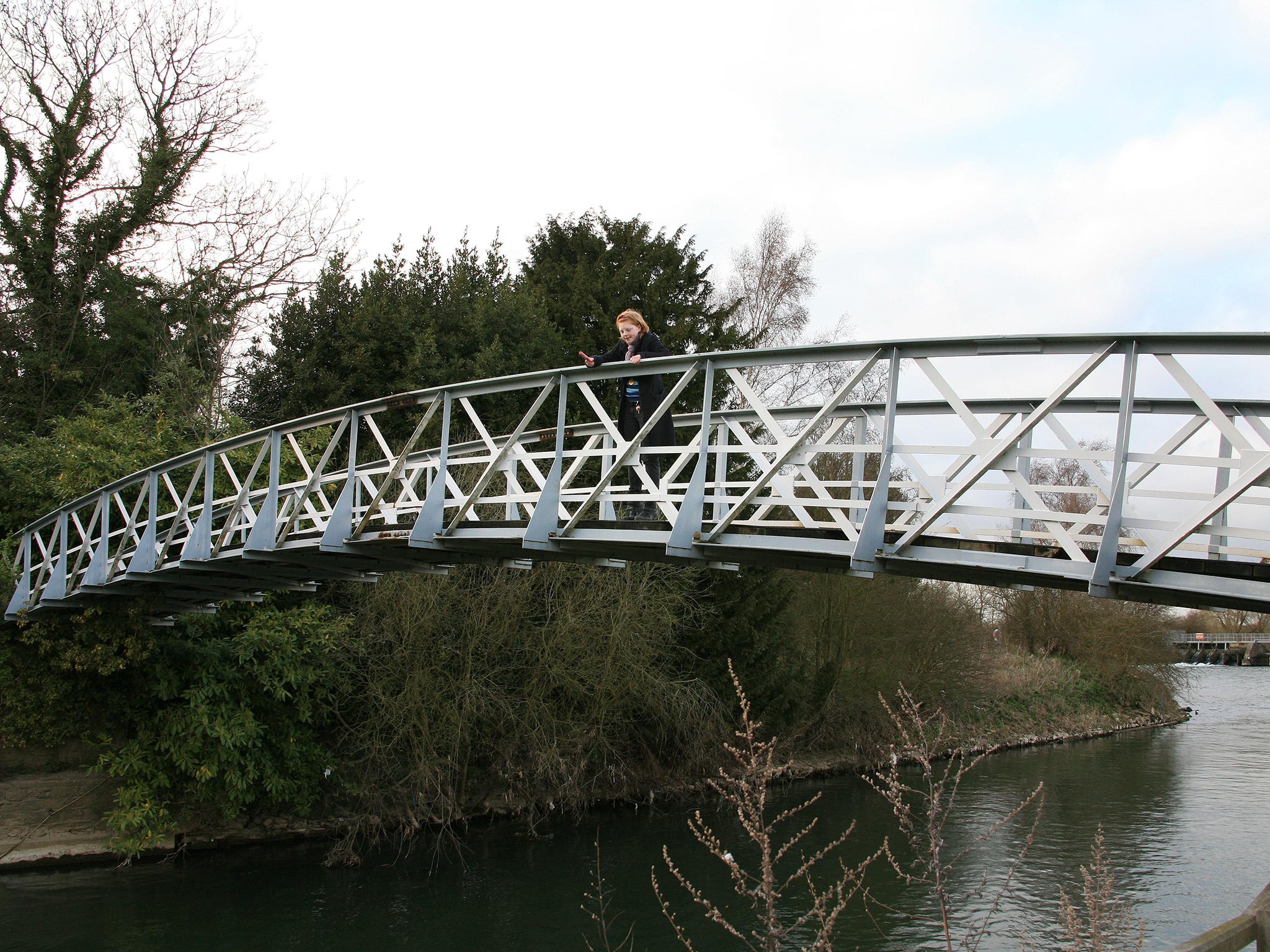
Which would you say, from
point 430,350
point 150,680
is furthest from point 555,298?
point 150,680

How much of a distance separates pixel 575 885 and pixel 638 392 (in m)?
7.94

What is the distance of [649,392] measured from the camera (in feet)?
25.3

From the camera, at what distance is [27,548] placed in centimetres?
1346

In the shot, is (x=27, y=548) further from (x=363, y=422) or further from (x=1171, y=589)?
(x=1171, y=589)

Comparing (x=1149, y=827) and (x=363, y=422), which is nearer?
(x=1149, y=827)

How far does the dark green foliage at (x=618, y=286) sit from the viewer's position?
2366 centimetres

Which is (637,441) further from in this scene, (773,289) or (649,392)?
(773,289)

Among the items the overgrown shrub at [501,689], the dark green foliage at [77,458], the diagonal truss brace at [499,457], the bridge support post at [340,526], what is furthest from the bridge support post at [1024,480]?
the dark green foliage at [77,458]

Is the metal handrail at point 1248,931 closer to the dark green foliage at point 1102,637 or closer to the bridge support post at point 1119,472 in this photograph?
the bridge support post at point 1119,472

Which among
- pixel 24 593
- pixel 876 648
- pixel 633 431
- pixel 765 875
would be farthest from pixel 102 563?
pixel 876 648

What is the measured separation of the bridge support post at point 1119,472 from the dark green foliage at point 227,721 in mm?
11940

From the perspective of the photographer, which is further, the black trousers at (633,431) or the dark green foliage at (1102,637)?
the dark green foliage at (1102,637)

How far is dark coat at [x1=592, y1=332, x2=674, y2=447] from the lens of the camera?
771 centimetres

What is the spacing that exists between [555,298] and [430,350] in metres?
5.60
